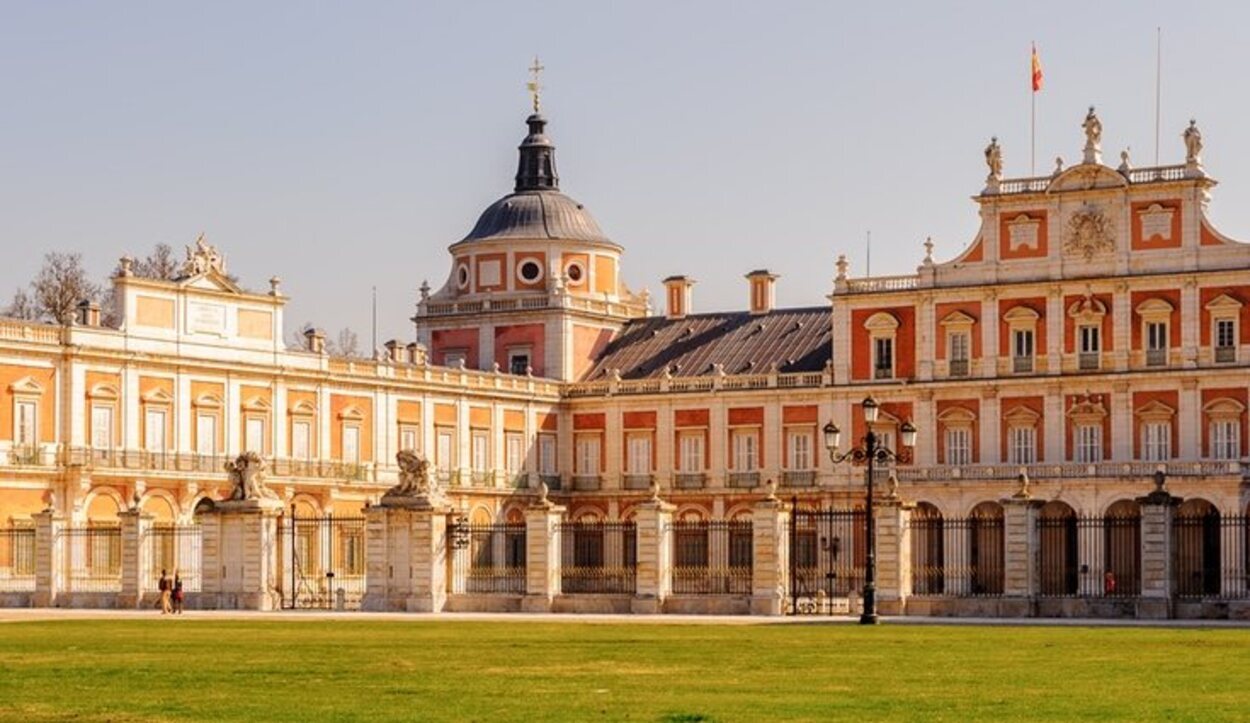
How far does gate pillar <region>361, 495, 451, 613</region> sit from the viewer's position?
173 ft

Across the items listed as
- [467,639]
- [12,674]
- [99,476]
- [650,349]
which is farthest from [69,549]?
[650,349]

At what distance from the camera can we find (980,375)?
81.0 meters

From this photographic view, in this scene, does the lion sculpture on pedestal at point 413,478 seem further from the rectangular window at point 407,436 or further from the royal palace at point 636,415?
the rectangular window at point 407,436

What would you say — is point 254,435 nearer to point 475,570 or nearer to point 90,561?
point 90,561

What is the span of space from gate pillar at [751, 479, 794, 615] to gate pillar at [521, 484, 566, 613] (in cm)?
435

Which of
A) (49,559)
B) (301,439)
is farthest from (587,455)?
(49,559)

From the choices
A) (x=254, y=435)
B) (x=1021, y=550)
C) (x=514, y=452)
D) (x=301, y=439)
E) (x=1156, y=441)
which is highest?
(x=254, y=435)

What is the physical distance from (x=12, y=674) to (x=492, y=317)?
6555 cm

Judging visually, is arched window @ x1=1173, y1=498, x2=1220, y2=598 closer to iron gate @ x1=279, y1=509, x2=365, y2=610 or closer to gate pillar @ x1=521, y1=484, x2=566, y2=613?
gate pillar @ x1=521, y1=484, x2=566, y2=613

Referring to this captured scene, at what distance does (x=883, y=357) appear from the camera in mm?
83375

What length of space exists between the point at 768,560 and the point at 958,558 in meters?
20.6

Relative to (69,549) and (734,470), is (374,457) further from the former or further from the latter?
(69,549)

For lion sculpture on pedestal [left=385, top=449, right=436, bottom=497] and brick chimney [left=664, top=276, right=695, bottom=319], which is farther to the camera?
brick chimney [left=664, top=276, right=695, bottom=319]

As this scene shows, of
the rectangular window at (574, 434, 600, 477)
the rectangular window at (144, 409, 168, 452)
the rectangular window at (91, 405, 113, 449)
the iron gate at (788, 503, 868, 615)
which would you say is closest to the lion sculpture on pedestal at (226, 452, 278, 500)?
the iron gate at (788, 503, 868, 615)
